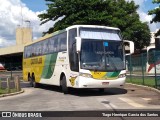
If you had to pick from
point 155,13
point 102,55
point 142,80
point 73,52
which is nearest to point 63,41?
point 73,52

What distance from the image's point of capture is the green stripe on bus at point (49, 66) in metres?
23.1

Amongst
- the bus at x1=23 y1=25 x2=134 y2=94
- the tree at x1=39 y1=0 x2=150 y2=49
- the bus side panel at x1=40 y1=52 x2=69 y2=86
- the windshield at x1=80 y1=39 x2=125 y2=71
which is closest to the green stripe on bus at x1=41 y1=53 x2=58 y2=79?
the bus side panel at x1=40 y1=52 x2=69 y2=86

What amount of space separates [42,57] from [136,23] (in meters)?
36.6

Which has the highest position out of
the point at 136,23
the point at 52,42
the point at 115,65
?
the point at 136,23

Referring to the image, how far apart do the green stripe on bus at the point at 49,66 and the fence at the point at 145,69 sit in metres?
5.58

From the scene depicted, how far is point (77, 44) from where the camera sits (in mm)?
18766

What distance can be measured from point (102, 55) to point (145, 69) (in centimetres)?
663

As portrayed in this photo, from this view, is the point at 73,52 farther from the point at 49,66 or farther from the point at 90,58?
the point at 49,66

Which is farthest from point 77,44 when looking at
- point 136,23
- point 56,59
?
point 136,23

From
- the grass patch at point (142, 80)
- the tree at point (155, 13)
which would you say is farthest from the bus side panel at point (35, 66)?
the tree at point (155, 13)

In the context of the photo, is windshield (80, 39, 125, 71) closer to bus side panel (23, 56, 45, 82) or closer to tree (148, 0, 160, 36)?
bus side panel (23, 56, 45, 82)

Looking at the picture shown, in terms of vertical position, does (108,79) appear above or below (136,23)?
below

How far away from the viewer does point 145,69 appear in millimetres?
25125

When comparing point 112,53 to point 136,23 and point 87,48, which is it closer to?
point 87,48
